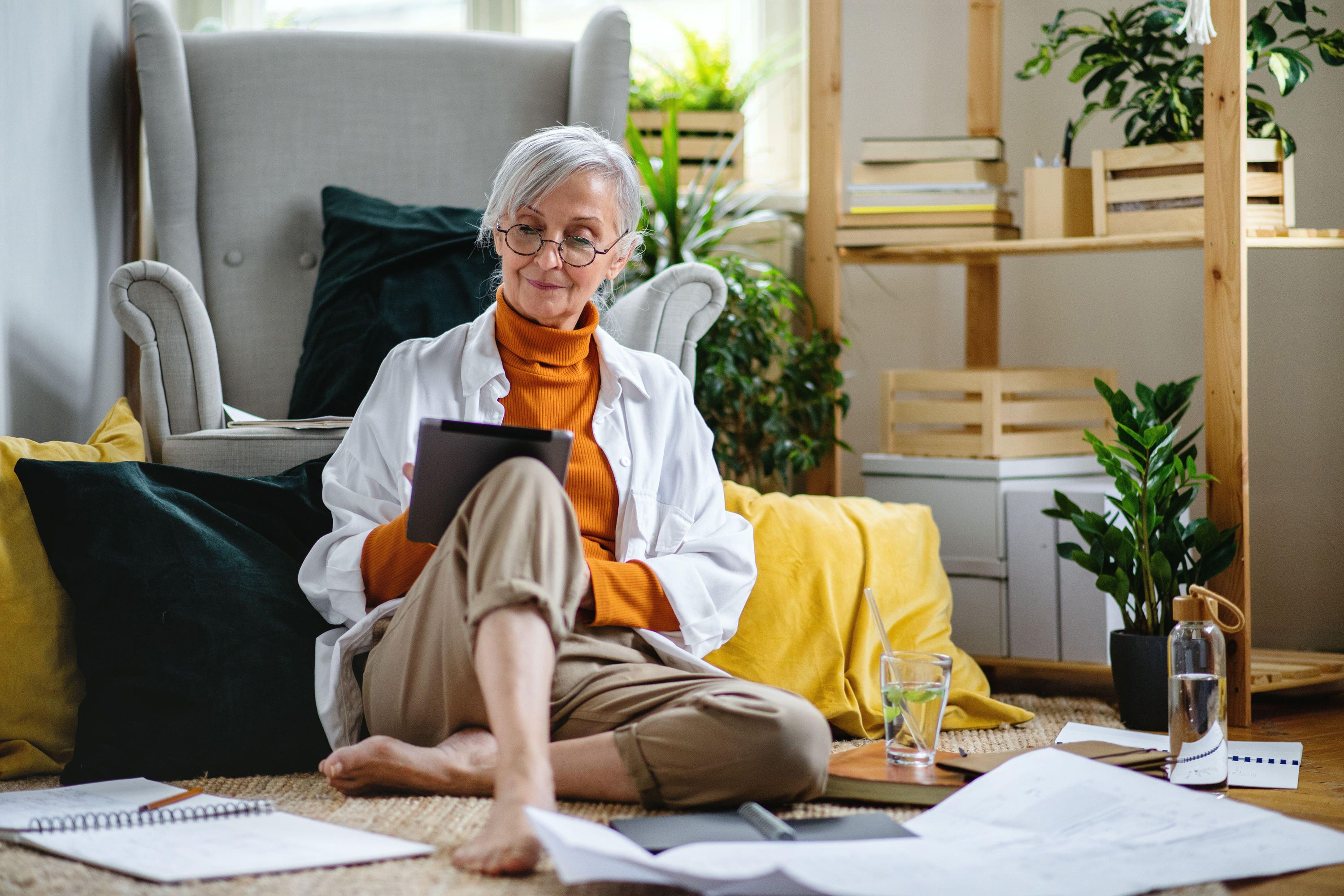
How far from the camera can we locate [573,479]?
161 centimetres

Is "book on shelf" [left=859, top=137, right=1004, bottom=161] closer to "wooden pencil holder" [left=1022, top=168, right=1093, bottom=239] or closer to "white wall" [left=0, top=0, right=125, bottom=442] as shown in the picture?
"wooden pencil holder" [left=1022, top=168, right=1093, bottom=239]

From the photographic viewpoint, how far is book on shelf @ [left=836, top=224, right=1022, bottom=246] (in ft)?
8.42

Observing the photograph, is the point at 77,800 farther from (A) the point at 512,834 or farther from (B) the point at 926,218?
(B) the point at 926,218

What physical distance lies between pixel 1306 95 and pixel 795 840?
238 cm

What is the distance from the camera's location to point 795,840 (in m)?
1.15

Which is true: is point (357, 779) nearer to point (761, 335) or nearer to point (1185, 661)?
point (1185, 661)

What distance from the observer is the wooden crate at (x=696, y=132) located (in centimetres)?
310

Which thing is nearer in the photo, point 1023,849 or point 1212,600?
point 1023,849

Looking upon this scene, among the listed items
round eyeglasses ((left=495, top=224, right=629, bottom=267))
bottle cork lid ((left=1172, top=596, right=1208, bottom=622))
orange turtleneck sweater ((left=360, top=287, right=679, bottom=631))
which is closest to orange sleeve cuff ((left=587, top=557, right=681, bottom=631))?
orange turtleneck sweater ((left=360, top=287, right=679, bottom=631))

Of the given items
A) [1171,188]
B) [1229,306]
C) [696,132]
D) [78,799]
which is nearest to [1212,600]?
[1229,306]

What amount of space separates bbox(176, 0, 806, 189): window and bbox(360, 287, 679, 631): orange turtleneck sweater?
1.75 metres

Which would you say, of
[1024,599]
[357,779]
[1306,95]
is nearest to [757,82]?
[1306,95]

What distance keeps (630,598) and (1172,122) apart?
159 centimetres

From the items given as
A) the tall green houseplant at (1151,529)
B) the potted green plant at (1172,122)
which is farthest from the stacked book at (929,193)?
the tall green houseplant at (1151,529)
